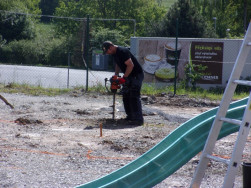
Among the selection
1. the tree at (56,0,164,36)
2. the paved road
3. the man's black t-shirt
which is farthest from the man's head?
the tree at (56,0,164,36)

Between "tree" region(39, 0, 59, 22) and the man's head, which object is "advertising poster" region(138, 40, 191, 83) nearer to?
the man's head

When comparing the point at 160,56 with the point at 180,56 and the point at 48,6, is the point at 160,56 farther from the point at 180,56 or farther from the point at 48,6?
the point at 48,6

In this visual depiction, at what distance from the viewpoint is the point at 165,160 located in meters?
4.75

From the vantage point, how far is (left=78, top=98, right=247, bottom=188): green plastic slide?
4.70 m

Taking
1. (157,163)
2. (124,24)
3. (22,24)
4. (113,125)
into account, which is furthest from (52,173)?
(124,24)

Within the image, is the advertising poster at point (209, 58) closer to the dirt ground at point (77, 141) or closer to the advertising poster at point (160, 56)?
the advertising poster at point (160, 56)

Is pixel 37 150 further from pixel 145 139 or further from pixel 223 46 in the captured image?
pixel 223 46

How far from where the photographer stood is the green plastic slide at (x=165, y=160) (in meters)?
4.70

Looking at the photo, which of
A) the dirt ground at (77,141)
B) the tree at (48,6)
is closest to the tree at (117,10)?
the tree at (48,6)

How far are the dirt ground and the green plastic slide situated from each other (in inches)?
28.1

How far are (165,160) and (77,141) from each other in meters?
3.44

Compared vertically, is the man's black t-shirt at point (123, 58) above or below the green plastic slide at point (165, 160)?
above

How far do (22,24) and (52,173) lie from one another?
1402 inches

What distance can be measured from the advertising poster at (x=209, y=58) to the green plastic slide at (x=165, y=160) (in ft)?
44.1
